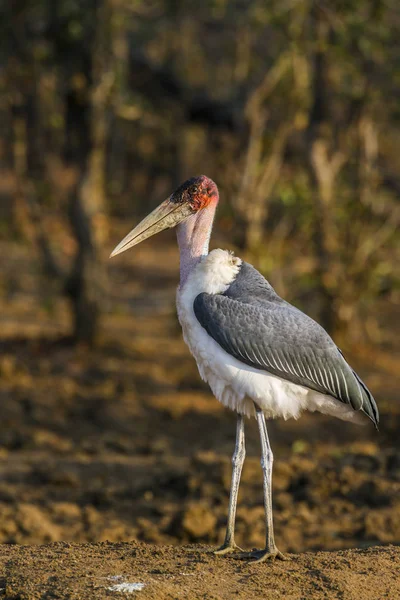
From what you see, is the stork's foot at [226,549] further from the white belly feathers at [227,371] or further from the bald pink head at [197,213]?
the bald pink head at [197,213]

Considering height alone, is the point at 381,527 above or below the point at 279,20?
below

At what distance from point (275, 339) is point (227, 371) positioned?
0.29 m

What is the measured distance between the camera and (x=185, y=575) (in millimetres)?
4762

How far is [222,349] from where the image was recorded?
523 centimetres

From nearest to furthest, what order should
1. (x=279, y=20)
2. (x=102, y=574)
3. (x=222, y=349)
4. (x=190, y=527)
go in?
(x=102, y=574) → (x=222, y=349) → (x=190, y=527) → (x=279, y=20)

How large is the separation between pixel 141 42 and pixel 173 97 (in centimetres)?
780

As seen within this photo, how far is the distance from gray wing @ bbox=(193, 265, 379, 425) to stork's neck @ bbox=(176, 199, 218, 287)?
12.5 inches

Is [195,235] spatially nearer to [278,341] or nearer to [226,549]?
[278,341]

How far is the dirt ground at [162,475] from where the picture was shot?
4.91m

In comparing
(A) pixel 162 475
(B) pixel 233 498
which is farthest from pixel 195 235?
(A) pixel 162 475

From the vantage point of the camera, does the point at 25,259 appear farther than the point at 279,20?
Yes

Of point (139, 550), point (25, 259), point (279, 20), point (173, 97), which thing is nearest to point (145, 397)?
point (173, 97)

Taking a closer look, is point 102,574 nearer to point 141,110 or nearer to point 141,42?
point 141,110

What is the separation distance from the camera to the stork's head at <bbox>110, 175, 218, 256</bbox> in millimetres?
5629
